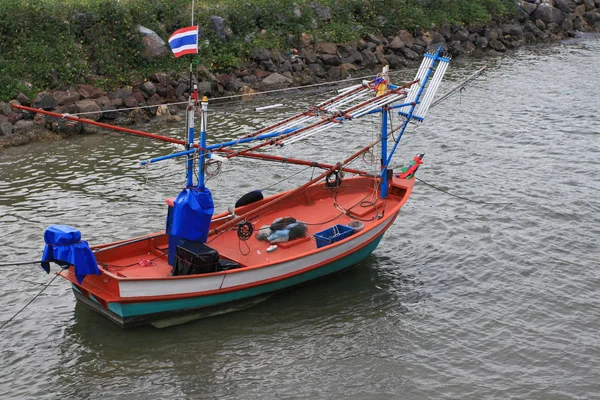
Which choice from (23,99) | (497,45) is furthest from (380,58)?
(23,99)

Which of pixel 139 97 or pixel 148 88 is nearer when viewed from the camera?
pixel 139 97

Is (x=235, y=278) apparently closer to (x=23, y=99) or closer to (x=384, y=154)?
(x=384, y=154)

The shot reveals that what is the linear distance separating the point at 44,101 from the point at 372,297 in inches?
646

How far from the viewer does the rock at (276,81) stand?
34.1 m

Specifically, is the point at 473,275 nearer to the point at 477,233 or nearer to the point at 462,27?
the point at 477,233

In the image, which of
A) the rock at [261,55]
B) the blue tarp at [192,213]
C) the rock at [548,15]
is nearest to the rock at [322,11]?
the rock at [261,55]

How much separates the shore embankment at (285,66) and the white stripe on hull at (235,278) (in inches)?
235

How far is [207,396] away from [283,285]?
3632 millimetres

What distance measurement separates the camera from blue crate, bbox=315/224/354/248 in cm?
1706

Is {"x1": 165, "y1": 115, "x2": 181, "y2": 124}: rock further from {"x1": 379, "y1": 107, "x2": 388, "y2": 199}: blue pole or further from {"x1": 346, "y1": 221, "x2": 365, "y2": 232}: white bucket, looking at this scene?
{"x1": 346, "y1": 221, "x2": 365, "y2": 232}: white bucket

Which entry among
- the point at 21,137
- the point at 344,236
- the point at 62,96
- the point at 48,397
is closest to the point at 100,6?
the point at 62,96

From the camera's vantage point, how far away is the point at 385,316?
16.5 metres

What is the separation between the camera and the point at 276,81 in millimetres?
34250

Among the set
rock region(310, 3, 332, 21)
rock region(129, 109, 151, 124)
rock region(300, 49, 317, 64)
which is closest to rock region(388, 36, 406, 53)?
rock region(310, 3, 332, 21)
